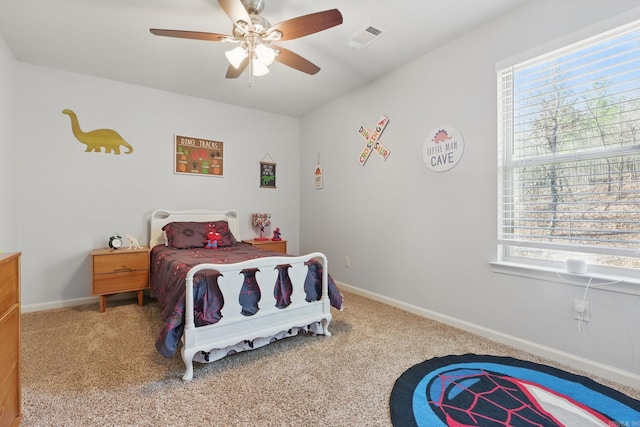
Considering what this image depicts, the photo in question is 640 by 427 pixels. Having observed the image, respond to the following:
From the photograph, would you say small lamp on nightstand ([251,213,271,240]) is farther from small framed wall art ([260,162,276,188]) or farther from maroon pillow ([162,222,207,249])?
maroon pillow ([162,222,207,249])

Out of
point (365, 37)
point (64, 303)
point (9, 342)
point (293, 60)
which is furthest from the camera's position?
point (64, 303)

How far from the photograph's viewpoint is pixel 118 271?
3049 mm

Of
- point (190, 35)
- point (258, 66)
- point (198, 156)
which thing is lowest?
point (198, 156)

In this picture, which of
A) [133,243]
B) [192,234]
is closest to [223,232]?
[192,234]

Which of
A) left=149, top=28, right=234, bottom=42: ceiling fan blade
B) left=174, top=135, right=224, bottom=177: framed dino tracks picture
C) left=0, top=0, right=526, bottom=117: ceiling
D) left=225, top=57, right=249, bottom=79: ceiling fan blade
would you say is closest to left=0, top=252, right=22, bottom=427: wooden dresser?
left=149, top=28, right=234, bottom=42: ceiling fan blade

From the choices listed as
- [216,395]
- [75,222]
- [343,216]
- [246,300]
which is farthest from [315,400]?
[75,222]

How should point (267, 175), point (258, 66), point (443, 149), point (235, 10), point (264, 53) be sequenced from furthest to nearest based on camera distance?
point (267, 175) → point (443, 149) → point (258, 66) → point (264, 53) → point (235, 10)

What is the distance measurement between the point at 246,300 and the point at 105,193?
2389 mm

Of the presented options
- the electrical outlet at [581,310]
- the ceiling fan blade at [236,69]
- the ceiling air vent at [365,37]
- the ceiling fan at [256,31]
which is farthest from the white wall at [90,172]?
the electrical outlet at [581,310]

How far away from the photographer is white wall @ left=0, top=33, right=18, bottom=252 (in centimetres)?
254

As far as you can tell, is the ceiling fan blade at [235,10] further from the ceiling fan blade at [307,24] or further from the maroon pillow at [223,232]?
the maroon pillow at [223,232]

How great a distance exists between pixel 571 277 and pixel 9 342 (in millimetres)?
3040

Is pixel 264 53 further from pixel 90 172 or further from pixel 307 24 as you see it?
pixel 90 172

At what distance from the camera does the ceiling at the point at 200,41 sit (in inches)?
85.1
